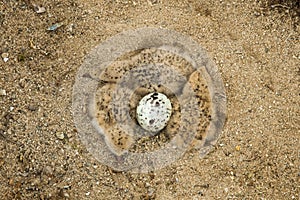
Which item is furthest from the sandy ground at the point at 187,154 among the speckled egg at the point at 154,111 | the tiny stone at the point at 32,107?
the speckled egg at the point at 154,111

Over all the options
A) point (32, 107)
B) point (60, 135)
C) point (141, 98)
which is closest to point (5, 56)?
point (32, 107)

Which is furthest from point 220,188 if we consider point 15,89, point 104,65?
point 15,89

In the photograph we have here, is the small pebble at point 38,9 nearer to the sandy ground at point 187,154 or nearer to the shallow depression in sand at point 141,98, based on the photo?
the sandy ground at point 187,154

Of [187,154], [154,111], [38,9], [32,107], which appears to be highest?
[38,9]

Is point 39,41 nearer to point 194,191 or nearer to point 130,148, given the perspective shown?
point 130,148

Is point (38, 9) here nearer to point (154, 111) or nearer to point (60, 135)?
point (60, 135)
